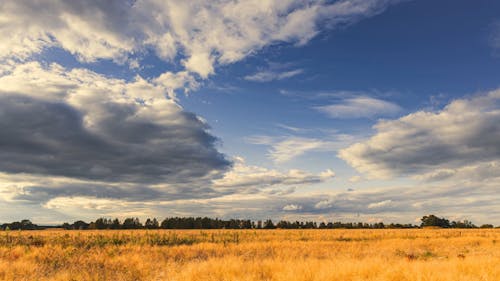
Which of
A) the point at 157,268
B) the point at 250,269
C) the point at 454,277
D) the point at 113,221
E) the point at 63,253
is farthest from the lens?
the point at 113,221

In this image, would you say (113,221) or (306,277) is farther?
(113,221)

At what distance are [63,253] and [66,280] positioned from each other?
31.7 ft

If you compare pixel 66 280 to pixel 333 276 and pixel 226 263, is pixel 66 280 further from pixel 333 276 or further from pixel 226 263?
pixel 333 276

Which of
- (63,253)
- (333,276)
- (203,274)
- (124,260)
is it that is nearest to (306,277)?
(333,276)

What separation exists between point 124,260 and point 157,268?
2851mm

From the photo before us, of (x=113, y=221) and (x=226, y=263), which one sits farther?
(x=113, y=221)

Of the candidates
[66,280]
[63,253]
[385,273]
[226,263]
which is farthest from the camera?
[63,253]

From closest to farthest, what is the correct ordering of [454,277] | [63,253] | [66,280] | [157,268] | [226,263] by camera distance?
[454,277] < [66,280] < [226,263] < [157,268] < [63,253]

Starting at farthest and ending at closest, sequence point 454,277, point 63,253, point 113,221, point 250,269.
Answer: point 113,221 → point 63,253 → point 250,269 → point 454,277

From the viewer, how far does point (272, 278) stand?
1210 centimetres

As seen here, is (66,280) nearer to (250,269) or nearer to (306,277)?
(250,269)

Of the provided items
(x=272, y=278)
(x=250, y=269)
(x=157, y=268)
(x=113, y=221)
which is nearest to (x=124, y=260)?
(x=157, y=268)

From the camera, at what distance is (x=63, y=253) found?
69.7 feet

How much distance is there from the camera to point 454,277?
10.7 metres
